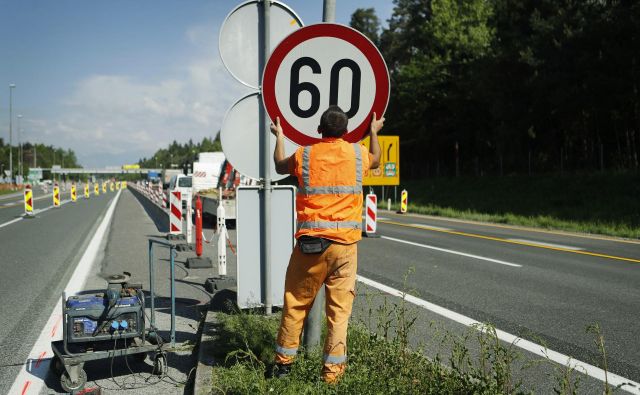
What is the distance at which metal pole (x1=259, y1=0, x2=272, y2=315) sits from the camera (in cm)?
490

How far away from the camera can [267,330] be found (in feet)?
14.9

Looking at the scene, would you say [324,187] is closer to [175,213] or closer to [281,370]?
[281,370]

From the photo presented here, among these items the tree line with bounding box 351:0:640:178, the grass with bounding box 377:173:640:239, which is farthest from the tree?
the grass with bounding box 377:173:640:239

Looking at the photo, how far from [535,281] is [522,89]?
1085 inches

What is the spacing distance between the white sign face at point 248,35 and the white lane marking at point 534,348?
2336 mm

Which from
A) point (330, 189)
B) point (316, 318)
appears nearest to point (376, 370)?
point (316, 318)

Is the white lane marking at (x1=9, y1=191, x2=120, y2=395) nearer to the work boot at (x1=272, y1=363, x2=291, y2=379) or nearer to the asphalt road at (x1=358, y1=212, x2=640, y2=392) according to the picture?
the work boot at (x1=272, y1=363, x2=291, y2=379)

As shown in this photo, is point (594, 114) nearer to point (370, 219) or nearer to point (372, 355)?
point (370, 219)

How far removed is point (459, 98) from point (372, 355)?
44854 millimetres

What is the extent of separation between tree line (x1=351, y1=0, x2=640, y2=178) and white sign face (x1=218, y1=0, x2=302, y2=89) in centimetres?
2573

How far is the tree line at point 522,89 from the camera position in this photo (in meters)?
27.3

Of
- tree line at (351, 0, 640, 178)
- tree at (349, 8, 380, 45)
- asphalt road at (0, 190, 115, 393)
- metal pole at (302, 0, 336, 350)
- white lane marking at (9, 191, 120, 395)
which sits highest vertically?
tree at (349, 8, 380, 45)

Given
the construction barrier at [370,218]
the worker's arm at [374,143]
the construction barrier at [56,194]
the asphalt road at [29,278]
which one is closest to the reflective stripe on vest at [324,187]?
the worker's arm at [374,143]

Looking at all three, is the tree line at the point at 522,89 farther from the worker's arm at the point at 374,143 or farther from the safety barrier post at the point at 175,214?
the worker's arm at the point at 374,143
